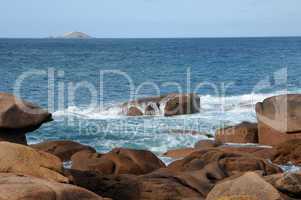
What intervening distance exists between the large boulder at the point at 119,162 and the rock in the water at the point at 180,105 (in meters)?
12.2

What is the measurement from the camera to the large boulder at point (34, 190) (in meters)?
6.36

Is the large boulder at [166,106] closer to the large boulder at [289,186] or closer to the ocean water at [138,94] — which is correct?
the ocean water at [138,94]

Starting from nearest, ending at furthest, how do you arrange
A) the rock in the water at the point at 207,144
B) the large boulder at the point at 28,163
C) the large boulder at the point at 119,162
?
the large boulder at the point at 28,163
the large boulder at the point at 119,162
the rock in the water at the point at 207,144

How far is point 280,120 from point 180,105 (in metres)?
8.13

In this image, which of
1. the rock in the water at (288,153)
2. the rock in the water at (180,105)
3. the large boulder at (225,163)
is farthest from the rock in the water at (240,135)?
the rock in the water at (180,105)

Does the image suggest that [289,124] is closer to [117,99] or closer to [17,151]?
[17,151]

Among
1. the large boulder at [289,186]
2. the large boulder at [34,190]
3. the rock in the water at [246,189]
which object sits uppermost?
the large boulder at [34,190]

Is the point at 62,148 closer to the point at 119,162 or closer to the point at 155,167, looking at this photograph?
the point at 119,162

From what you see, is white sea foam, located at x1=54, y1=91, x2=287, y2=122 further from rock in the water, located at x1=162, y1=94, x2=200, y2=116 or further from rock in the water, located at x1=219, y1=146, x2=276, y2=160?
rock in the water, located at x1=219, y1=146, x2=276, y2=160

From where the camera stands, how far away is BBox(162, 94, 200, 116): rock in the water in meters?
27.0

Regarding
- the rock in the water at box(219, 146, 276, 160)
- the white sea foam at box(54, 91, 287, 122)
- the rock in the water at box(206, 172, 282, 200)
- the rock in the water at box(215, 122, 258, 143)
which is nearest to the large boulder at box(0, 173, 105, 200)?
the rock in the water at box(206, 172, 282, 200)

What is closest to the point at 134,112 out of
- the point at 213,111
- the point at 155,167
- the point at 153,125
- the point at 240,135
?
the point at 153,125

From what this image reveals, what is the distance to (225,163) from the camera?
44.2ft

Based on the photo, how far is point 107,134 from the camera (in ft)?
74.9
